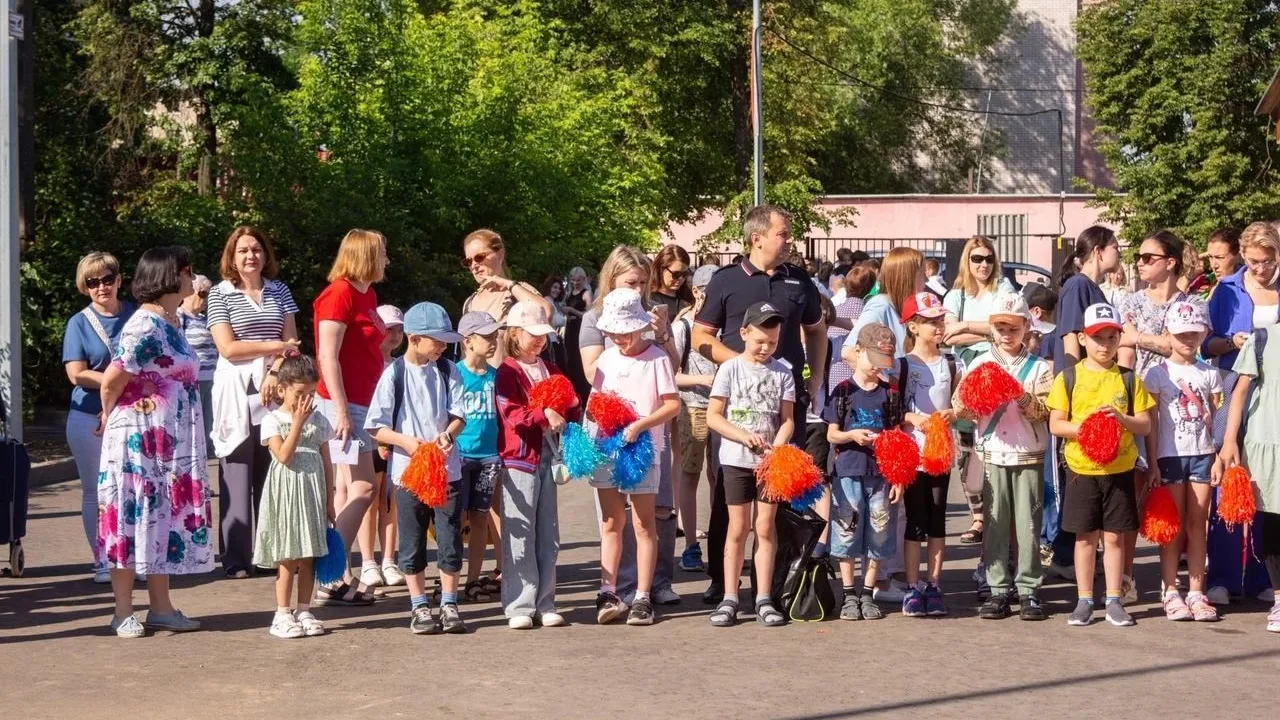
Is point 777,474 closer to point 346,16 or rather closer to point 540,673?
point 540,673

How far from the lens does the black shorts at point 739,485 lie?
8539 mm

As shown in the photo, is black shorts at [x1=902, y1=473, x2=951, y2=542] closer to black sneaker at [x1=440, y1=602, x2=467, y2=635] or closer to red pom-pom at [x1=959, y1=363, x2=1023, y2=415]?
red pom-pom at [x1=959, y1=363, x2=1023, y2=415]

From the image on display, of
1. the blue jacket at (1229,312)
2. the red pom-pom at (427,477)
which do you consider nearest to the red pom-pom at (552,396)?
the red pom-pom at (427,477)

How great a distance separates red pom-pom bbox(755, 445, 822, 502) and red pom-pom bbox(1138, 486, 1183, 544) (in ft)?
5.96

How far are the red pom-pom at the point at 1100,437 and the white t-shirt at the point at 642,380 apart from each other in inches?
84.3

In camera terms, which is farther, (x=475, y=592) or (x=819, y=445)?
(x=819, y=445)

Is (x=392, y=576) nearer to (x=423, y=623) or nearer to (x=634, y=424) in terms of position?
(x=423, y=623)

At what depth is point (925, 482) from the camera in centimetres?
877

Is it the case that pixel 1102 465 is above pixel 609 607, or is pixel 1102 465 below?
above

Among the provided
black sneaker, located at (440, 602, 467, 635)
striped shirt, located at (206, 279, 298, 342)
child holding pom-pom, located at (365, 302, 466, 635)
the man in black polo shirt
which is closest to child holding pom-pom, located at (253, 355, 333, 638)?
child holding pom-pom, located at (365, 302, 466, 635)

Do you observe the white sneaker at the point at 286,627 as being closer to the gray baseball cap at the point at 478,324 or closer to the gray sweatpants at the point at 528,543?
the gray sweatpants at the point at 528,543

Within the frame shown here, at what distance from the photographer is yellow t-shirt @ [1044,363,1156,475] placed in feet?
27.8

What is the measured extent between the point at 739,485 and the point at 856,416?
2.50 ft

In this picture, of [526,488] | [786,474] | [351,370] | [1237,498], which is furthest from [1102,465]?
[351,370]
